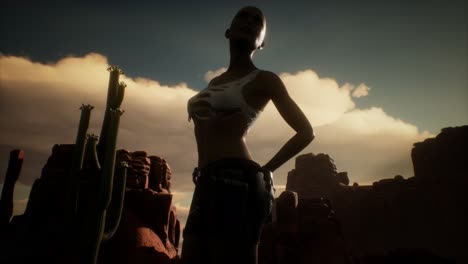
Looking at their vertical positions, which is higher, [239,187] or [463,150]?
[463,150]

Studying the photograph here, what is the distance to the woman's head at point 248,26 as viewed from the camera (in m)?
Answer: 2.09

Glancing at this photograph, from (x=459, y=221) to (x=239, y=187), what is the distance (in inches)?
2095

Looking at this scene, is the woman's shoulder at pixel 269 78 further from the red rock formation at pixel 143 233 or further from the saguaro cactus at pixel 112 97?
the red rock formation at pixel 143 233

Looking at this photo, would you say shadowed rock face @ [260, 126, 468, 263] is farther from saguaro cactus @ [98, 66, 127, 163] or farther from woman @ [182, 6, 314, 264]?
woman @ [182, 6, 314, 264]

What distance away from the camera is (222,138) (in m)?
1.69

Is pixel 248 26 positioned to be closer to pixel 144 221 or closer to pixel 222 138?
pixel 222 138

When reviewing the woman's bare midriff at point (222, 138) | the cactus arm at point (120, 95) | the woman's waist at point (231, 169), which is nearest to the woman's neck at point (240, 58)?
the woman's bare midriff at point (222, 138)

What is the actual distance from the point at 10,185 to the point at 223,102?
854 inches

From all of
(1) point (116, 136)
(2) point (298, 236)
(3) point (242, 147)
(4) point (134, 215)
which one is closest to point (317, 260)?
(2) point (298, 236)

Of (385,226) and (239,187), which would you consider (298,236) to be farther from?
(385,226)

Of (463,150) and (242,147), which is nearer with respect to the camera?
(242,147)

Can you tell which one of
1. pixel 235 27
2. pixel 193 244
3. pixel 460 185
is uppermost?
pixel 460 185

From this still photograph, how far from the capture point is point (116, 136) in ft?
19.5

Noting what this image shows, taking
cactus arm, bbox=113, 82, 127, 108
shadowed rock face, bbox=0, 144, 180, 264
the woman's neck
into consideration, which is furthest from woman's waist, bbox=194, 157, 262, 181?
shadowed rock face, bbox=0, 144, 180, 264
